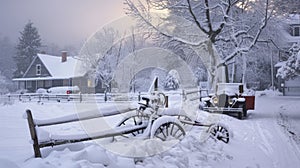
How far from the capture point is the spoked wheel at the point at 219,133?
25.5 ft

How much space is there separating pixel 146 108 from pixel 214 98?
25.4ft

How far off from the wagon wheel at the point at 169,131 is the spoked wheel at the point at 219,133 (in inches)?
42.9

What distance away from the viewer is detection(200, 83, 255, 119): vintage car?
539 inches

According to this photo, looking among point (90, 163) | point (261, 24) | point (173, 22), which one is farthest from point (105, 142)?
point (261, 24)

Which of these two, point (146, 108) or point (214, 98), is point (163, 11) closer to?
point (214, 98)

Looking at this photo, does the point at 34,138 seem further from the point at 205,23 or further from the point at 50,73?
the point at 50,73

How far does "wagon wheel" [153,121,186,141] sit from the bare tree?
1364 centimetres

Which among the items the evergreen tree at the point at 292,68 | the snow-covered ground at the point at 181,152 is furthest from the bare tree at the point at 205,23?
the snow-covered ground at the point at 181,152

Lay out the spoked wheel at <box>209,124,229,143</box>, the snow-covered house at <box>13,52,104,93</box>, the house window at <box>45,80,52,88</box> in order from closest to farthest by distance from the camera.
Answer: the spoked wheel at <box>209,124,229,143</box>
the snow-covered house at <box>13,52,104,93</box>
the house window at <box>45,80,52,88</box>

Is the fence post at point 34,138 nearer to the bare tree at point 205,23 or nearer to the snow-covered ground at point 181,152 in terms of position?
the snow-covered ground at point 181,152

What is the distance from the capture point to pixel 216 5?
2045 cm

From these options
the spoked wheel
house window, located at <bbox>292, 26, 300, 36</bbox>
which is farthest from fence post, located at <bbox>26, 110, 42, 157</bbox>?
house window, located at <bbox>292, 26, 300, 36</bbox>

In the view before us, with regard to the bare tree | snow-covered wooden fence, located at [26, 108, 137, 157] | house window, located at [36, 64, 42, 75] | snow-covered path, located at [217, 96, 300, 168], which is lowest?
snow-covered path, located at [217, 96, 300, 168]

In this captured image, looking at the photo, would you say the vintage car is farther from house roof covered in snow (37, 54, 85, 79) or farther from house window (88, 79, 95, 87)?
house roof covered in snow (37, 54, 85, 79)
